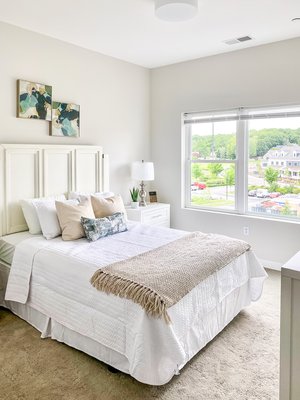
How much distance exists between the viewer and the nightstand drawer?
439 centimetres

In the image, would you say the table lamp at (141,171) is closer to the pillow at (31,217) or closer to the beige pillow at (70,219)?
the beige pillow at (70,219)

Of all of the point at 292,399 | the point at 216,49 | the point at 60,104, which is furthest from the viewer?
the point at 216,49

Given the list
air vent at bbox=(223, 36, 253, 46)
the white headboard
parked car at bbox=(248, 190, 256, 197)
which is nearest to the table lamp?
the white headboard

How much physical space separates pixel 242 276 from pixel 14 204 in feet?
7.39

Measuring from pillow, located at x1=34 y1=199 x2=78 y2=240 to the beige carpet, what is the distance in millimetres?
809

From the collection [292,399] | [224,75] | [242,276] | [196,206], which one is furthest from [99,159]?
[292,399]

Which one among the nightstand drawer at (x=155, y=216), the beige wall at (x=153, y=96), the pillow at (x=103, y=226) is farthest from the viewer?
the nightstand drawer at (x=155, y=216)

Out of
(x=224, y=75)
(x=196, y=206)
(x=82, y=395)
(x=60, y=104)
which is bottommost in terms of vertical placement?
(x=82, y=395)

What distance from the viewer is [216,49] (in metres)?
4.00

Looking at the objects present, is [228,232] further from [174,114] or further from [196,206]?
[174,114]

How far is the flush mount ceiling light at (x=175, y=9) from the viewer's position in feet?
8.49

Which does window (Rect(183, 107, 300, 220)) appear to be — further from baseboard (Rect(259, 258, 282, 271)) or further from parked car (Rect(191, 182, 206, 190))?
baseboard (Rect(259, 258, 282, 271))

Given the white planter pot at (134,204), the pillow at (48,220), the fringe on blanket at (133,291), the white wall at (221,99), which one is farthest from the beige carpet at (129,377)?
the white planter pot at (134,204)

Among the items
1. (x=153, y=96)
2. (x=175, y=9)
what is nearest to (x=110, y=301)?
(x=175, y=9)
